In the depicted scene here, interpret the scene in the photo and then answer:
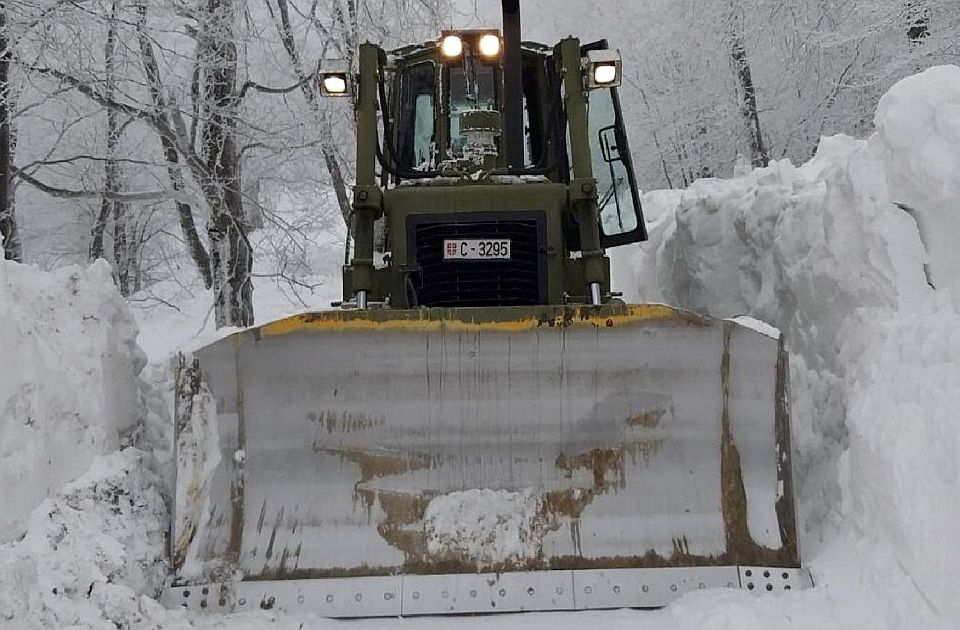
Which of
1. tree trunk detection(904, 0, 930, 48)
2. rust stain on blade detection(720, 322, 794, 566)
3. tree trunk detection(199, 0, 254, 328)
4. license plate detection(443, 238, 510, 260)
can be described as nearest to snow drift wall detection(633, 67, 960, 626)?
rust stain on blade detection(720, 322, 794, 566)

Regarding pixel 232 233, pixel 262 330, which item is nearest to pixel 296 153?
pixel 232 233

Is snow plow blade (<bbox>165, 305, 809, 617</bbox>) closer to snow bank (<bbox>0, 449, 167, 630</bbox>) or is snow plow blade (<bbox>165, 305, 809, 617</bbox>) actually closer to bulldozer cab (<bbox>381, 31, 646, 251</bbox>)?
snow bank (<bbox>0, 449, 167, 630</bbox>)

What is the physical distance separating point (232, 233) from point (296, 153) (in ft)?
5.75

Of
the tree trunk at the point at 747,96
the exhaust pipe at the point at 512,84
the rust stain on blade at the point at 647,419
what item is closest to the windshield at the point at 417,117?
the exhaust pipe at the point at 512,84

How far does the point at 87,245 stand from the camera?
17.8m

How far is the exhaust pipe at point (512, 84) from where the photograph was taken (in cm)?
433

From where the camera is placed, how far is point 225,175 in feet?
27.9

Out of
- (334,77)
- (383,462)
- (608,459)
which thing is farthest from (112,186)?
(608,459)

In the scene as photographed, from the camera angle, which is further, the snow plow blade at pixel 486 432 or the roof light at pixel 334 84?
the roof light at pixel 334 84

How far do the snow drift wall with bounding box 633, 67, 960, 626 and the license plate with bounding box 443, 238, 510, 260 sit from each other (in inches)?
60.0

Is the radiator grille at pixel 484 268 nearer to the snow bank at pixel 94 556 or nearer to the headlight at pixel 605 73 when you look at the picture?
the headlight at pixel 605 73

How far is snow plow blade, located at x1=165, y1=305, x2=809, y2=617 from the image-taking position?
336 cm

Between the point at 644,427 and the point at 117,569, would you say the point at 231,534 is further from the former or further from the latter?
the point at 644,427

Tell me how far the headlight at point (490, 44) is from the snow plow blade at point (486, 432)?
1.96m
